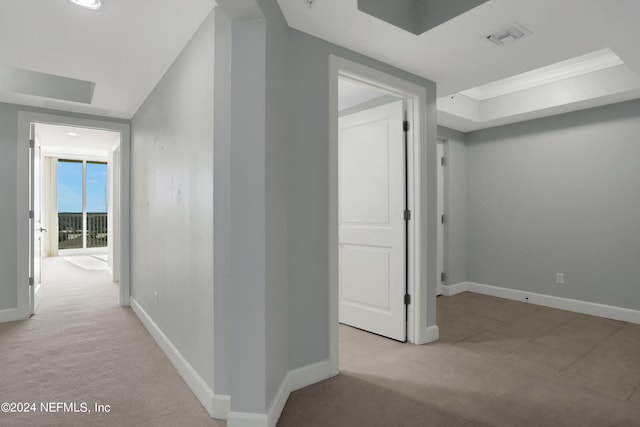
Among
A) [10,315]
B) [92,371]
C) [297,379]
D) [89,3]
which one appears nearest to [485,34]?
[89,3]

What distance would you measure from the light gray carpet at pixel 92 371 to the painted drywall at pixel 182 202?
210mm

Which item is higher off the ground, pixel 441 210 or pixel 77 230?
pixel 441 210

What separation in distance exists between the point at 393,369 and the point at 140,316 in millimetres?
2793

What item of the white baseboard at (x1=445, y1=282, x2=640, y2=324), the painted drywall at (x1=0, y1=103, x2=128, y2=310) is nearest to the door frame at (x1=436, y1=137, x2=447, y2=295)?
the white baseboard at (x1=445, y1=282, x2=640, y2=324)

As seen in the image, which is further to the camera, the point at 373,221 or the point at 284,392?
the point at 373,221

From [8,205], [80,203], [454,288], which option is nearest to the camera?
[8,205]

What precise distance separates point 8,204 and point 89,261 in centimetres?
500

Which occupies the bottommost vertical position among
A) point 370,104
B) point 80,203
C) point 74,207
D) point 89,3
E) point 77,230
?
point 77,230

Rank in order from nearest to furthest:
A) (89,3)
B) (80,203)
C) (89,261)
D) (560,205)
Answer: (89,3) → (560,205) → (89,261) → (80,203)

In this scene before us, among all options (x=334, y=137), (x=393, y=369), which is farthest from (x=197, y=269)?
(x=393, y=369)

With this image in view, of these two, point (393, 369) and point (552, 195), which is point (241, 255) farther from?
point (552, 195)

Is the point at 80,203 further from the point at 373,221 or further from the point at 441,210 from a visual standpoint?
the point at 441,210

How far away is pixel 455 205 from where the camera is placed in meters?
4.96

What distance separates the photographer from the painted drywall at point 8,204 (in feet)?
12.0
